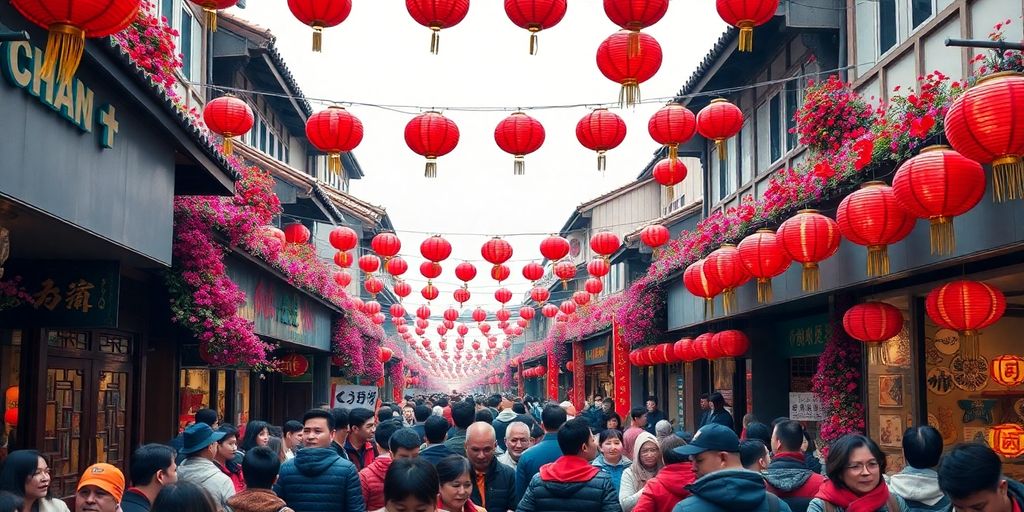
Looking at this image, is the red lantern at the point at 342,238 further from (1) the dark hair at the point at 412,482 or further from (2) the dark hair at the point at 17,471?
(1) the dark hair at the point at 412,482

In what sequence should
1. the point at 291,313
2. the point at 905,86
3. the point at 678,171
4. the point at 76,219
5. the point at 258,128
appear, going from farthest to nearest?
the point at 258,128
the point at 291,313
the point at 678,171
the point at 905,86
the point at 76,219

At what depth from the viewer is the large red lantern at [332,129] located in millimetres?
13602

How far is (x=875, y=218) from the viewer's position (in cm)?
998

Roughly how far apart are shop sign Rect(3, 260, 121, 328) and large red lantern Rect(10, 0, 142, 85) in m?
3.54

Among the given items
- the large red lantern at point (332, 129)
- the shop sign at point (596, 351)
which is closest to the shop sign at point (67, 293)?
the large red lantern at point (332, 129)

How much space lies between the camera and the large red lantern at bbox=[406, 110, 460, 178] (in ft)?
44.7

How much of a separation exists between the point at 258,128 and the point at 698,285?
12947 mm

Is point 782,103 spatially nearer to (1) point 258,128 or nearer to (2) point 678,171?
(2) point 678,171

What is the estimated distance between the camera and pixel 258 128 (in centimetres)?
2475

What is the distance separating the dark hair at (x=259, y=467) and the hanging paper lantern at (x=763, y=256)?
7.85 metres

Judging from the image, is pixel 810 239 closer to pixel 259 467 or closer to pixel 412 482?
pixel 259 467

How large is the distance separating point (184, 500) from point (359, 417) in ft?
17.9

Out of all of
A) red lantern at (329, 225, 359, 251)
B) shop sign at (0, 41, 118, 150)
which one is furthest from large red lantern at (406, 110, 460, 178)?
red lantern at (329, 225, 359, 251)

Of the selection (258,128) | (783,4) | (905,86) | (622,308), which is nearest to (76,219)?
(905,86)
